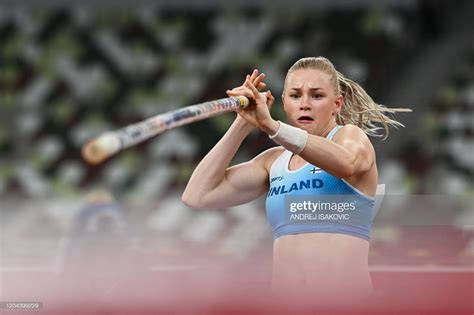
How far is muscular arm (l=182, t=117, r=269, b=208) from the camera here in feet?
9.22

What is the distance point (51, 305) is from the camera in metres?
2.14

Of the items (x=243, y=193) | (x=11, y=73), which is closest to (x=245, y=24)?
(x=11, y=73)

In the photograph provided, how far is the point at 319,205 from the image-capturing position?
257 cm

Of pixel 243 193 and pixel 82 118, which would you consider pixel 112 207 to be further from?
pixel 82 118

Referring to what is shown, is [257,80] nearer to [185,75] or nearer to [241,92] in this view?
[241,92]

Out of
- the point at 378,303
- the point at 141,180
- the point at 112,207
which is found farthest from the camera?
the point at 141,180

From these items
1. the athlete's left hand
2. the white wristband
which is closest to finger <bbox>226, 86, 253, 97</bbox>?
the athlete's left hand

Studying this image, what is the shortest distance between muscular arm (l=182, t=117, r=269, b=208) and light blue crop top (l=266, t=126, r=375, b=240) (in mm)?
180

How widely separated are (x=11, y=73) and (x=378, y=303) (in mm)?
8179

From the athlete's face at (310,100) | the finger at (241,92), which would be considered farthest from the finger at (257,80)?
the finger at (241,92)

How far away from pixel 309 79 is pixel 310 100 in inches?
2.6

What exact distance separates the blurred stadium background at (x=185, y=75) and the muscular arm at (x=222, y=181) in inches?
203

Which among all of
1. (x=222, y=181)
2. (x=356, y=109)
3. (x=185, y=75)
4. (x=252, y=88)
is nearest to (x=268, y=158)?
(x=222, y=181)

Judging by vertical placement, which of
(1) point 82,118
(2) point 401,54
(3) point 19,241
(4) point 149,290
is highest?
(2) point 401,54
